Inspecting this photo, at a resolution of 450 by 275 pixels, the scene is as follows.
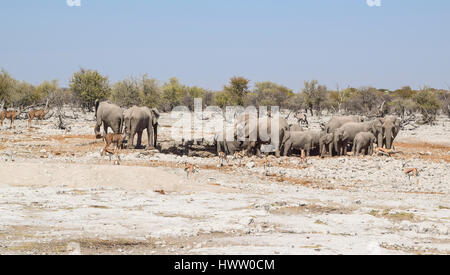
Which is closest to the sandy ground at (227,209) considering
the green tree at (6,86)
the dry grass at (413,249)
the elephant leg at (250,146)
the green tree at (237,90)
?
the dry grass at (413,249)

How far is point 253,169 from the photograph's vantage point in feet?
60.5

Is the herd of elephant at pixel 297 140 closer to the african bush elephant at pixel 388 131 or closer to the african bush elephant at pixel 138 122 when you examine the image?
the african bush elephant at pixel 388 131

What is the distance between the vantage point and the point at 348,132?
23844mm

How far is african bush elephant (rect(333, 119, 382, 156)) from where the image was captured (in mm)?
23109

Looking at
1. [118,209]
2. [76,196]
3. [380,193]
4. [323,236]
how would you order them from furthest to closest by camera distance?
1. [380,193]
2. [76,196]
3. [118,209]
4. [323,236]

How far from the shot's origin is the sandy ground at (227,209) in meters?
7.57

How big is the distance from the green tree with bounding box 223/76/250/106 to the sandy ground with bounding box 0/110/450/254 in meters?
37.8

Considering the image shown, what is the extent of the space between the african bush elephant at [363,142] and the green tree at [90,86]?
30264 millimetres

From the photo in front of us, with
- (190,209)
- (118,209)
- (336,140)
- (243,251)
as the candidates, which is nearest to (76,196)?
(118,209)

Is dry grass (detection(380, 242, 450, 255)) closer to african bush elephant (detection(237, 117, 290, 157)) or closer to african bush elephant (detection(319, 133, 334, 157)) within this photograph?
african bush elephant (detection(319, 133, 334, 157))

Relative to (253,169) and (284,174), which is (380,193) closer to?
(284,174)

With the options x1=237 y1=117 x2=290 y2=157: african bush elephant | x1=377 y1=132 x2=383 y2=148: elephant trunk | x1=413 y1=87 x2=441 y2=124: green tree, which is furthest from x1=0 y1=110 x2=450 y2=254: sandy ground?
x1=413 y1=87 x2=441 y2=124: green tree
